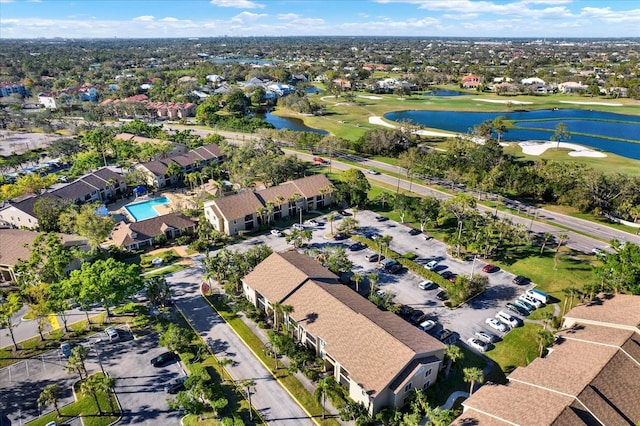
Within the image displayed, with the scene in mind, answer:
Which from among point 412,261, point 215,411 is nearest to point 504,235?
point 412,261

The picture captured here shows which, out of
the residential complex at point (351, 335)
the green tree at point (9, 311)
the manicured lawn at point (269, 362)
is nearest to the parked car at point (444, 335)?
the residential complex at point (351, 335)

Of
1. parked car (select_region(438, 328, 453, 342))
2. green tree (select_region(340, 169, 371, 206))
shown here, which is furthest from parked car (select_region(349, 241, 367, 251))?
parked car (select_region(438, 328, 453, 342))

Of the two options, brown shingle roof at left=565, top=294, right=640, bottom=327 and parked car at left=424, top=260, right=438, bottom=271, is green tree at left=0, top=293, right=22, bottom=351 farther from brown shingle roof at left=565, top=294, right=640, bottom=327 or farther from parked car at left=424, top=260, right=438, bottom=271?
brown shingle roof at left=565, top=294, right=640, bottom=327

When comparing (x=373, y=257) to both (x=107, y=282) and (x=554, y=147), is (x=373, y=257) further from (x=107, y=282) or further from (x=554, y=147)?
(x=554, y=147)

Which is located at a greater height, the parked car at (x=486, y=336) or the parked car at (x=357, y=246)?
the parked car at (x=357, y=246)

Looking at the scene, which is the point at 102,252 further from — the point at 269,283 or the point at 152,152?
the point at 152,152

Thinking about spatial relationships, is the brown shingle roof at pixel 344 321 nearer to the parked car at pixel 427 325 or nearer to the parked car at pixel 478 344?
the parked car at pixel 427 325
